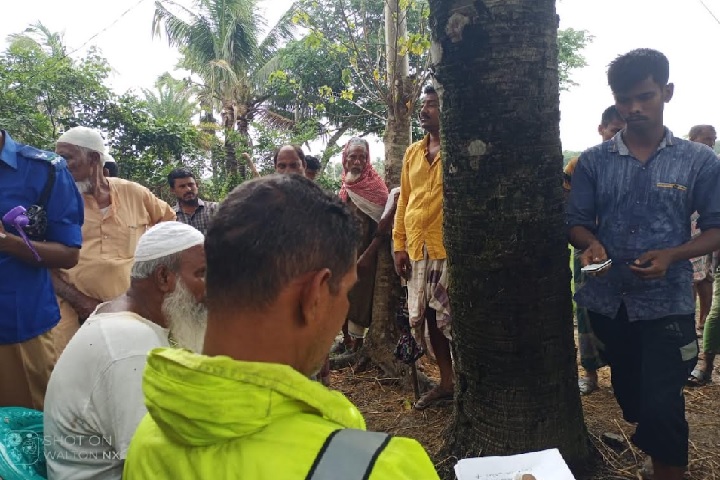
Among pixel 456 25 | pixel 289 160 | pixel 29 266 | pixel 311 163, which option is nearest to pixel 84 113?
pixel 311 163

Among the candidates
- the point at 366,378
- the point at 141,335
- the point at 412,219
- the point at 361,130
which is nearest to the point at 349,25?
the point at 412,219

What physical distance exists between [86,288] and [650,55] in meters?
3.22

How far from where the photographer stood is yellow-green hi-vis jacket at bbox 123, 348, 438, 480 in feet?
2.56

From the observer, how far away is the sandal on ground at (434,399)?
3.71 m

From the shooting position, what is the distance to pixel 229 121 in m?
19.2

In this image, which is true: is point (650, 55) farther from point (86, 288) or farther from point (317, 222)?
point (86, 288)

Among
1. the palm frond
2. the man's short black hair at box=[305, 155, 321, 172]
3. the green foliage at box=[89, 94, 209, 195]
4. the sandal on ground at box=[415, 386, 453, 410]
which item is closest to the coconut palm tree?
the palm frond

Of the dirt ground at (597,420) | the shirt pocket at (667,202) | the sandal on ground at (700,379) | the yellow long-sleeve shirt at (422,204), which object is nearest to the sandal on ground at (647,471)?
the dirt ground at (597,420)

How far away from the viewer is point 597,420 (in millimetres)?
3146

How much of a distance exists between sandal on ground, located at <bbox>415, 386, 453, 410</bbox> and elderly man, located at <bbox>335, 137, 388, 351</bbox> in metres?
1.21

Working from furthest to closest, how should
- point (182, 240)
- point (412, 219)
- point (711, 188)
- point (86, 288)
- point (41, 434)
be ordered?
point (412, 219) → point (86, 288) → point (711, 188) → point (182, 240) → point (41, 434)

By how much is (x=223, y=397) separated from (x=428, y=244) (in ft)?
9.22

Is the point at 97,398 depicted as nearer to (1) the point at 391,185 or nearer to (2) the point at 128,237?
(2) the point at 128,237

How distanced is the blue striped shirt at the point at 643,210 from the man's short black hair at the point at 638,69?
263 mm
